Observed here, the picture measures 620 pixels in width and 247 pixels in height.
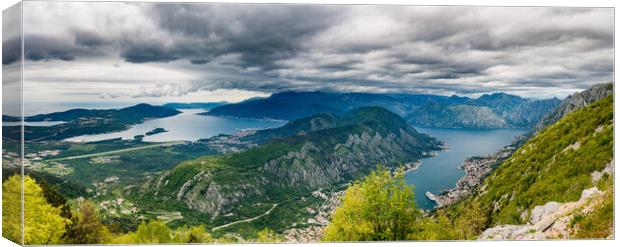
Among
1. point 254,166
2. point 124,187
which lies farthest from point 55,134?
point 254,166

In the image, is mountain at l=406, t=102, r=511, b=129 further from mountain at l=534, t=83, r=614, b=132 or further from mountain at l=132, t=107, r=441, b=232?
mountain at l=132, t=107, r=441, b=232

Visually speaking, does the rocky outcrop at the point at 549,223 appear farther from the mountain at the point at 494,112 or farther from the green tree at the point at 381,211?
the mountain at the point at 494,112

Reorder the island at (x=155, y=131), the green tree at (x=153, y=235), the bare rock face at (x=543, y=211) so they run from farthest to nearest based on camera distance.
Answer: the island at (x=155, y=131), the green tree at (x=153, y=235), the bare rock face at (x=543, y=211)

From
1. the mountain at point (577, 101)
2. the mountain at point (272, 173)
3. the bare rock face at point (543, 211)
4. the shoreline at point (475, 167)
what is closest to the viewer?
the bare rock face at point (543, 211)

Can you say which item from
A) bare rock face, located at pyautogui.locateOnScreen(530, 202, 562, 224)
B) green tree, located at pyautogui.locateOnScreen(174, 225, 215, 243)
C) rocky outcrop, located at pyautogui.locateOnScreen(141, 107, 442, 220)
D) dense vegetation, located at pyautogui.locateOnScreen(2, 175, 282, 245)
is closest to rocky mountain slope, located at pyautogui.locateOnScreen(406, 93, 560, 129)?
bare rock face, located at pyautogui.locateOnScreen(530, 202, 562, 224)

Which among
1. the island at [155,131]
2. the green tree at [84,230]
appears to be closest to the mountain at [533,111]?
the green tree at [84,230]

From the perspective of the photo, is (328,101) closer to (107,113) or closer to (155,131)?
(107,113)

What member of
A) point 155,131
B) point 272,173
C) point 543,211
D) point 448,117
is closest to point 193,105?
point 155,131

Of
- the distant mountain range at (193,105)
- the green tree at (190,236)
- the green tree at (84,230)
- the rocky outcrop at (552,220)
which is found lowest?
the green tree at (190,236)
